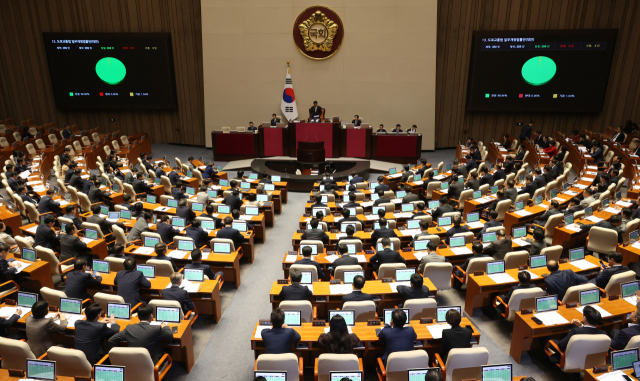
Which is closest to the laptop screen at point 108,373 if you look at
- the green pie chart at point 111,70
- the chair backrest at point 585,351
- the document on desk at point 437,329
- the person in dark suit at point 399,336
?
the person in dark suit at point 399,336

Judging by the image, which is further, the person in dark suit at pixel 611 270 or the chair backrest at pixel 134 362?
the person in dark suit at pixel 611 270

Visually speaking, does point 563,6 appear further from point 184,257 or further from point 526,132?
point 184,257

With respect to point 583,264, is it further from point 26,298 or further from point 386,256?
point 26,298

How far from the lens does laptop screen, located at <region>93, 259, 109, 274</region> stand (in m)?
6.89

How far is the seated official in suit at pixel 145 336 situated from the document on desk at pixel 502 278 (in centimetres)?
465

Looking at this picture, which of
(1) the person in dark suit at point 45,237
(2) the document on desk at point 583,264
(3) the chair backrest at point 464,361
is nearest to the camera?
(3) the chair backrest at point 464,361

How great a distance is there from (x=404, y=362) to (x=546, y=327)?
209 cm

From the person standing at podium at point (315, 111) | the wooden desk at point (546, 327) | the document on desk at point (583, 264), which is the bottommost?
the wooden desk at point (546, 327)

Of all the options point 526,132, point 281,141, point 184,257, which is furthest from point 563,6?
point 184,257

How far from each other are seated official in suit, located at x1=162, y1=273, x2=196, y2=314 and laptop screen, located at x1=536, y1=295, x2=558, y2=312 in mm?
4695

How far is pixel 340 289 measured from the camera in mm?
6375

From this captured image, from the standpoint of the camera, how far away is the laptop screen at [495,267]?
6.76 metres

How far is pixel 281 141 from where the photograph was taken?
17719 mm

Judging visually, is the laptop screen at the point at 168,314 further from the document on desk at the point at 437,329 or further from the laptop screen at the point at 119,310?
the document on desk at the point at 437,329
